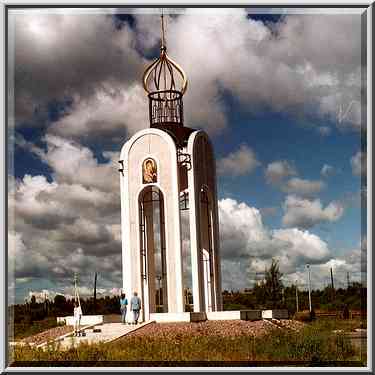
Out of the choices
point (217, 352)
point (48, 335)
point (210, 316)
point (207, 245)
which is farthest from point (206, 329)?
point (207, 245)

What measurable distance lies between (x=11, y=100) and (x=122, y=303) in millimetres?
8575

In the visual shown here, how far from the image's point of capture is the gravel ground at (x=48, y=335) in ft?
63.0

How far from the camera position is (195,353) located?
16719 mm

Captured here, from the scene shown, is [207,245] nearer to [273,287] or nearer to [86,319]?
[273,287]

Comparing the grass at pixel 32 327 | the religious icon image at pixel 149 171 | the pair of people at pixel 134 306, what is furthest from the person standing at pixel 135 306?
the religious icon image at pixel 149 171

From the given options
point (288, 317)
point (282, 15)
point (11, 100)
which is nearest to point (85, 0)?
point (11, 100)

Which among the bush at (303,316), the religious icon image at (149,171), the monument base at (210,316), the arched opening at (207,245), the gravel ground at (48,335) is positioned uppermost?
the religious icon image at (149,171)

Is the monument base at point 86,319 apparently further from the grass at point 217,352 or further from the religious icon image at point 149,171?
the religious icon image at point 149,171

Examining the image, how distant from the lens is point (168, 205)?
23.2 metres

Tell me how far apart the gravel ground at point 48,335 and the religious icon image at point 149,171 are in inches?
199

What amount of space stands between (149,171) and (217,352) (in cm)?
825

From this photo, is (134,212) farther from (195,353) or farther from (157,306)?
(195,353)

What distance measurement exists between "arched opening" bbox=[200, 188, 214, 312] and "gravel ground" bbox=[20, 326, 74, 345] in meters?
5.19

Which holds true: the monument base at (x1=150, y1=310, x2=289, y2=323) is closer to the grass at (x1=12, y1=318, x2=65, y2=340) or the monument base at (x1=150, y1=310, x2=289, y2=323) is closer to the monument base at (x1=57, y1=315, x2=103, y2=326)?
the monument base at (x1=57, y1=315, x2=103, y2=326)
